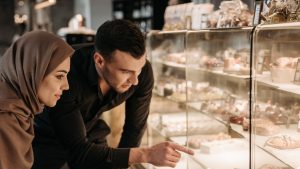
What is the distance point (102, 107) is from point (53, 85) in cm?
52

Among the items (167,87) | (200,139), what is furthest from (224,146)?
(167,87)

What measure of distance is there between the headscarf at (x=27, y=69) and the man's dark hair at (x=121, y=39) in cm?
20

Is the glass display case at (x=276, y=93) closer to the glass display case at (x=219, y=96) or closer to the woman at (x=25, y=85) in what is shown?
the glass display case at (x=219, y=96)

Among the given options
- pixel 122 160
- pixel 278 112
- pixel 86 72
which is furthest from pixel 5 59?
pixel 278 112

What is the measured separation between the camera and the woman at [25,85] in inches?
64.7

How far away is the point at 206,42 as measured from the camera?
2.87 m

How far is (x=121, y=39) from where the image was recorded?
1.83 meters

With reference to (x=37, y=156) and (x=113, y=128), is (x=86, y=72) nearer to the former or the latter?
(x=37, y=156)

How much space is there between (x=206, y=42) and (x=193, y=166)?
83cm

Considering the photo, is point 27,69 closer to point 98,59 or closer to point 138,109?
point 98,59

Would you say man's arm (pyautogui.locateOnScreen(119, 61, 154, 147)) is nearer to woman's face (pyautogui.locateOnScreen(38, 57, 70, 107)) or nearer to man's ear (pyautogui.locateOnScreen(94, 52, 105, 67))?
man's ear (pyautogui.locateOnScreen(94, 52, 105, 67))

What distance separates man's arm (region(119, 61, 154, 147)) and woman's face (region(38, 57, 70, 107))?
584 mm

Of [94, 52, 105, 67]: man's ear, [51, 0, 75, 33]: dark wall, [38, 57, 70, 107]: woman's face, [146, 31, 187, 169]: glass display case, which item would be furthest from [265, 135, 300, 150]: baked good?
[51, 0, 75, 33]: dark wall

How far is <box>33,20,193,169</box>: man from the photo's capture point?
1.85 m
